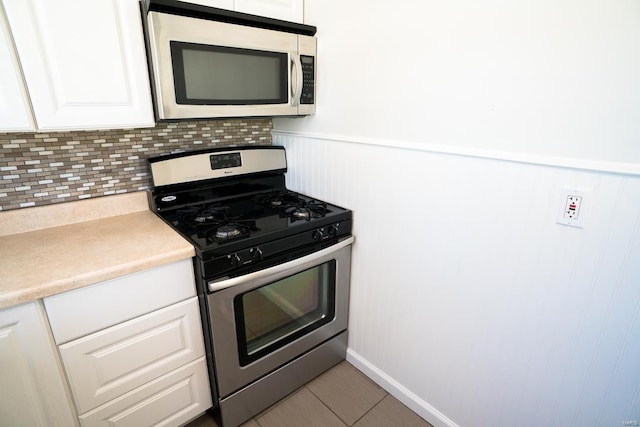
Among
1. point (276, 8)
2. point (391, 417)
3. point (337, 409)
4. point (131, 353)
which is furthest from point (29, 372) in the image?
point (276, 8)

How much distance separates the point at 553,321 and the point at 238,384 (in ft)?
4.10

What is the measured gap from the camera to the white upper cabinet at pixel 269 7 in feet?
4.45

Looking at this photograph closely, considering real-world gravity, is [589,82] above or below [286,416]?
above

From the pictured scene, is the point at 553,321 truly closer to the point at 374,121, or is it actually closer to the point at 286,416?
the point at 374,121

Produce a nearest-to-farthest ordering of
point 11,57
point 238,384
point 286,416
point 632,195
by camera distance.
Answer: point 632,195 → point 11,57 → point 238,384 → point 286,416

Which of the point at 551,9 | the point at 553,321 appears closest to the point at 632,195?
the point at 553,321

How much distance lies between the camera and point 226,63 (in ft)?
4.59

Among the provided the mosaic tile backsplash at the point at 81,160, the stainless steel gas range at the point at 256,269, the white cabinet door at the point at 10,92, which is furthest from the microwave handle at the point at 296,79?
the white cabinet door at the point at 10,92

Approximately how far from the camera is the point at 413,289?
1.48 m

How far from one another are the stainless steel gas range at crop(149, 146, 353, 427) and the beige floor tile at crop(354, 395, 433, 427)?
1.13ft

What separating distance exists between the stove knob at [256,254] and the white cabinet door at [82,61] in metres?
0.67

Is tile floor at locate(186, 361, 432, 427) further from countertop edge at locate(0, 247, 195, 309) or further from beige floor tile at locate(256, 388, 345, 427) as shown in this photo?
countertop edge at locate(0, 247, 195, 309)

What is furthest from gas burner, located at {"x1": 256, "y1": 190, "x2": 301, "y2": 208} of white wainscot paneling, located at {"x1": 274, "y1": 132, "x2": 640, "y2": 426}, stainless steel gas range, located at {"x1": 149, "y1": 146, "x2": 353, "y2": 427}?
white wainscot paneling, located at {"x1": 274, "y1": 132, "x2": 640, "y2": 426}

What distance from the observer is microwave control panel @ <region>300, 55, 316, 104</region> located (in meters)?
1.61
